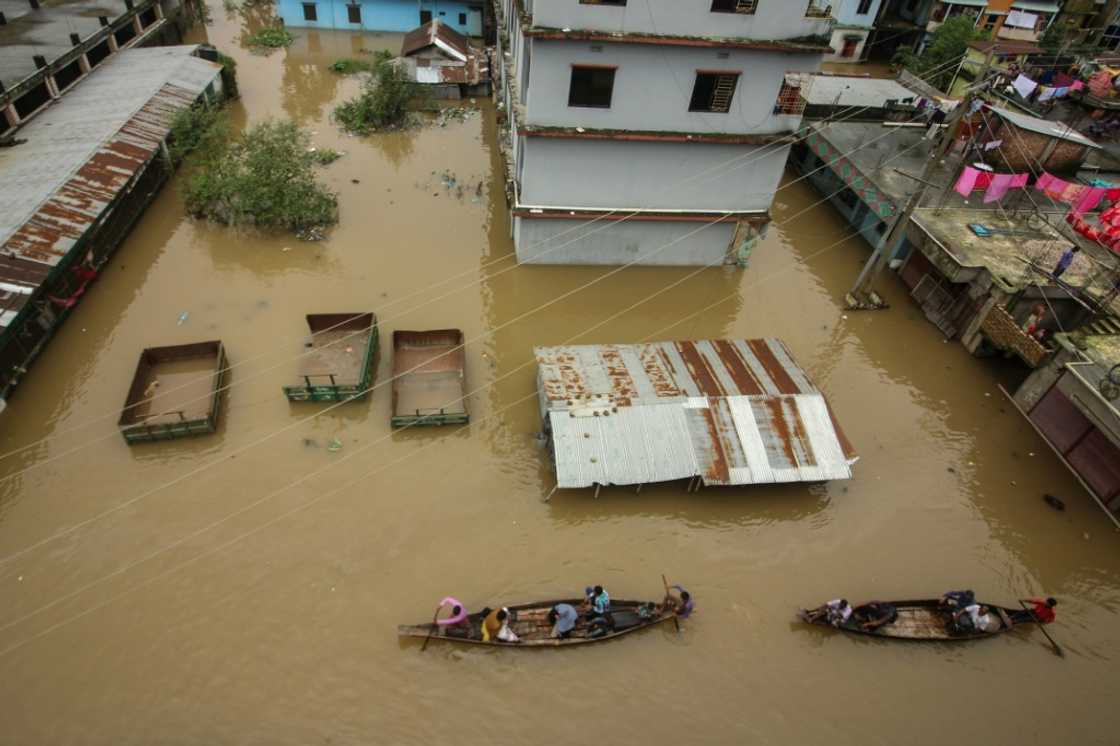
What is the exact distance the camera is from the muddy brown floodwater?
45.3ft

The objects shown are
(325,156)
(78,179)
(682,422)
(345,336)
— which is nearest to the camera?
(682,422)

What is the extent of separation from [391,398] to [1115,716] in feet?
69.3

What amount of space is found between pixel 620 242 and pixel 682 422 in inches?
399

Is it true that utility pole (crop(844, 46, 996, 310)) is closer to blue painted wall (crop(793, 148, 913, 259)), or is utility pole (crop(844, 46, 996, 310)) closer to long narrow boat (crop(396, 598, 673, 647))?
blue painted wall (crop(793, 148, 913, 259))

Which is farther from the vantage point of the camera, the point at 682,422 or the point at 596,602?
the point at 682,422

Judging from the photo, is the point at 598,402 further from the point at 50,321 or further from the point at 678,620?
the point at 50,321

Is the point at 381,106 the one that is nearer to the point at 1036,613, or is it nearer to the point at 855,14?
the point at 1036,613

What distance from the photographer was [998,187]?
26.4 m

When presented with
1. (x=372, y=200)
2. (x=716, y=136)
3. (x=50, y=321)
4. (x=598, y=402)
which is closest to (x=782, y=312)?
(x=716, y=136)

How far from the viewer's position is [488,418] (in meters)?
19.7

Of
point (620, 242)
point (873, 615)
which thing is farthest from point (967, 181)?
point (873, 615)

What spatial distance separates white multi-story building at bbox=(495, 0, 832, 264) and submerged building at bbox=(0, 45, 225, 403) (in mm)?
15975

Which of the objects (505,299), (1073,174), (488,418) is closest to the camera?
(488,418)

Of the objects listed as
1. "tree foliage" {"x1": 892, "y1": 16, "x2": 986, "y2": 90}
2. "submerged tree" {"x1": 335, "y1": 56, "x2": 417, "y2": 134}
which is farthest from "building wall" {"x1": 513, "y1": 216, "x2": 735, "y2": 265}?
"tree foliage" {"x1": 892, "y1": 16, "x2": 986, "y2": 90}
